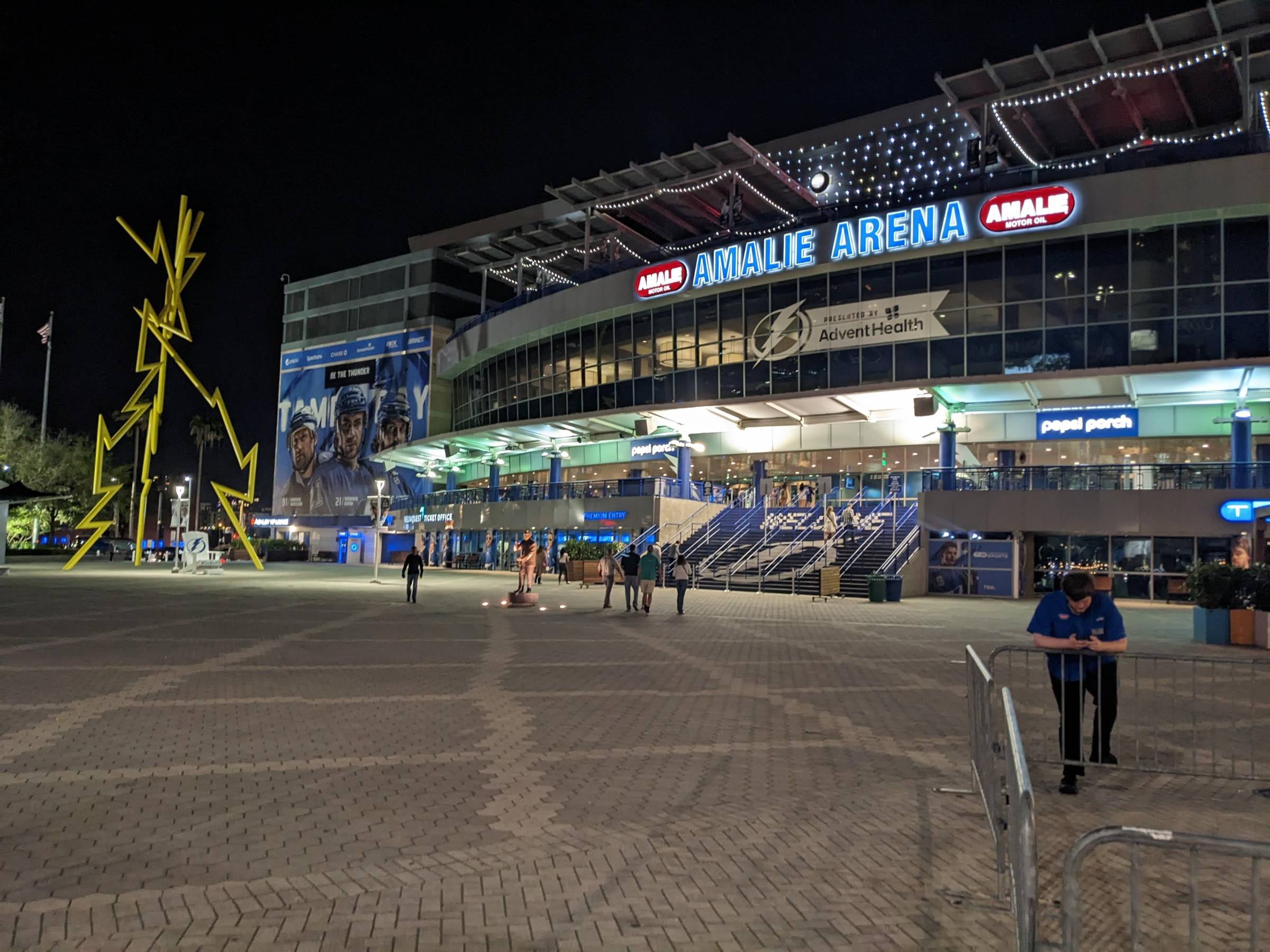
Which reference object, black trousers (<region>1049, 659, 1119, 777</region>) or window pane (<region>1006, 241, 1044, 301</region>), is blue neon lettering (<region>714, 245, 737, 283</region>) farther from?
black trousers (<region>1049, 659, 1119, 777</region>)

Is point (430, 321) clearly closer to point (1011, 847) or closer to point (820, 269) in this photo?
point (820, 269)

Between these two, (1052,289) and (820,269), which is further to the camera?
(820,269)

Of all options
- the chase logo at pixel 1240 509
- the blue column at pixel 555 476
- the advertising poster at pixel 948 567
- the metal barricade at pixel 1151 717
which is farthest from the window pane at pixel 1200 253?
the blue column at pixel 555 476

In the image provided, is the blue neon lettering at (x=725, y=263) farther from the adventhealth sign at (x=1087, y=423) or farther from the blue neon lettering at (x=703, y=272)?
the adventhealth sign at (x=1087, y=423)

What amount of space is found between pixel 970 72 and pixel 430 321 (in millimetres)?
46012

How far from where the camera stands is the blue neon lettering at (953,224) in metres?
31.2

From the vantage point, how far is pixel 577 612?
73.6ft

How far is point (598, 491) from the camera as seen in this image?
4206 centimetres

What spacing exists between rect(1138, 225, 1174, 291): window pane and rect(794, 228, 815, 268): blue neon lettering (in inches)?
410

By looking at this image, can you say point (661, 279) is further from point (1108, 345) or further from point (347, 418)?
point (347, 418)

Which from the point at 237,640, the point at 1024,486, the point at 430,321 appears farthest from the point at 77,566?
the point at 1024,486

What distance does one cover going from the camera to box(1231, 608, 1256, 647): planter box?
17.4m

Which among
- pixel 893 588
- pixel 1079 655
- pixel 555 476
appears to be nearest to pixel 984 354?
pixel 893 588

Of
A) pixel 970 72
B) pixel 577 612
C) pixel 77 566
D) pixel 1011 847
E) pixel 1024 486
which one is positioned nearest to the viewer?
pixel 1011 847
